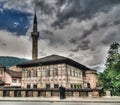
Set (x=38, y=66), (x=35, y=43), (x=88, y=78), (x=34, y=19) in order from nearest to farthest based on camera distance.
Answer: (x=38, y=66)
(x=88, y=78)
(x=35, y=43)
(x=34, y=19)

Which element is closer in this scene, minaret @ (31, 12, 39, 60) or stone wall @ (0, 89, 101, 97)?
stone wall @ (0, 89, 101, 97)

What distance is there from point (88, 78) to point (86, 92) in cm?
2738

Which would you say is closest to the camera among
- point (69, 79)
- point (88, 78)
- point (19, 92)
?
point (19, 92)

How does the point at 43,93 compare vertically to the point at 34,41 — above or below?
below

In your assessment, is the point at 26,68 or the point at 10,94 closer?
the point at 10,94

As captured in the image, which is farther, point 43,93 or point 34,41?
point 34,41

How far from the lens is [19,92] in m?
33.2

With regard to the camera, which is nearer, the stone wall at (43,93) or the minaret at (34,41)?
the stone wall at (43,93)

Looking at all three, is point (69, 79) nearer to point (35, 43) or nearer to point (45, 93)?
point (45, 93)

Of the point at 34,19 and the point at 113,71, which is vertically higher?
the point at 34,19

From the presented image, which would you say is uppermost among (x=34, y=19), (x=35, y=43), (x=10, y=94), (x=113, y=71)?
(x=34, y=19)

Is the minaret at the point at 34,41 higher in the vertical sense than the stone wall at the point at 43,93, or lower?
higher

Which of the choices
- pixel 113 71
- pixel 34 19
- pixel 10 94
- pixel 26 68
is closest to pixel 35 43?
pixel 34 19

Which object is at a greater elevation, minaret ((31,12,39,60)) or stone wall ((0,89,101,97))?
minaret ((31,12,39,60))
